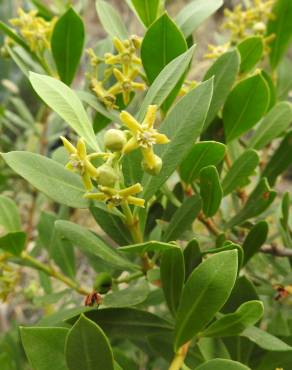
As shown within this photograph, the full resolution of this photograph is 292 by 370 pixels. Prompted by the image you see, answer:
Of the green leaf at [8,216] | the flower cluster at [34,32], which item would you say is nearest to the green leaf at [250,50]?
the flower cluster at [34,32]

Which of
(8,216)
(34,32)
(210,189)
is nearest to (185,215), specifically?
(210,189)

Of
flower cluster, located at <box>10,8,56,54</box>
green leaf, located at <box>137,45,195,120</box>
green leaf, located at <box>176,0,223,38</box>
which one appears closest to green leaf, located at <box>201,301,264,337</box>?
green leaf, located at <box>137,45,195,120</box>

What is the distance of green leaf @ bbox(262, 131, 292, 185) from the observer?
0.85m

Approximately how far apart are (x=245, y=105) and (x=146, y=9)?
0.63 feet

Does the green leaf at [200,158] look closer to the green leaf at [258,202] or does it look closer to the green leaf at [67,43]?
the green leaf at [258,202]

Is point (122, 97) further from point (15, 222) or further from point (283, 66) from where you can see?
point (283, 66)

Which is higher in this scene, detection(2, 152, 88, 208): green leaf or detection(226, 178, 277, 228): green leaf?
detection(2, 152, 88, 208): green leaf

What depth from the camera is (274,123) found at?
0.81m

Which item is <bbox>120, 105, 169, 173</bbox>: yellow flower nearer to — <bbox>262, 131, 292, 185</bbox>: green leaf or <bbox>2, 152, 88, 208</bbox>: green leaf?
<bbox>2, 152, 88, 208</bbox>: green leaf

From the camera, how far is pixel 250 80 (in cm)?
75

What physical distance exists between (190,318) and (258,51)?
1.43 feet

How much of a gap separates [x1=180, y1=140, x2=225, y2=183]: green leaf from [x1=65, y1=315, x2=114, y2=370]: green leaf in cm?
26

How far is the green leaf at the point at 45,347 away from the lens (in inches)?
22.0

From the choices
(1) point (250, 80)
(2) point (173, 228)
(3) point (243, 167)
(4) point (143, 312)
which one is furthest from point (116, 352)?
(1) point (250, 80)
